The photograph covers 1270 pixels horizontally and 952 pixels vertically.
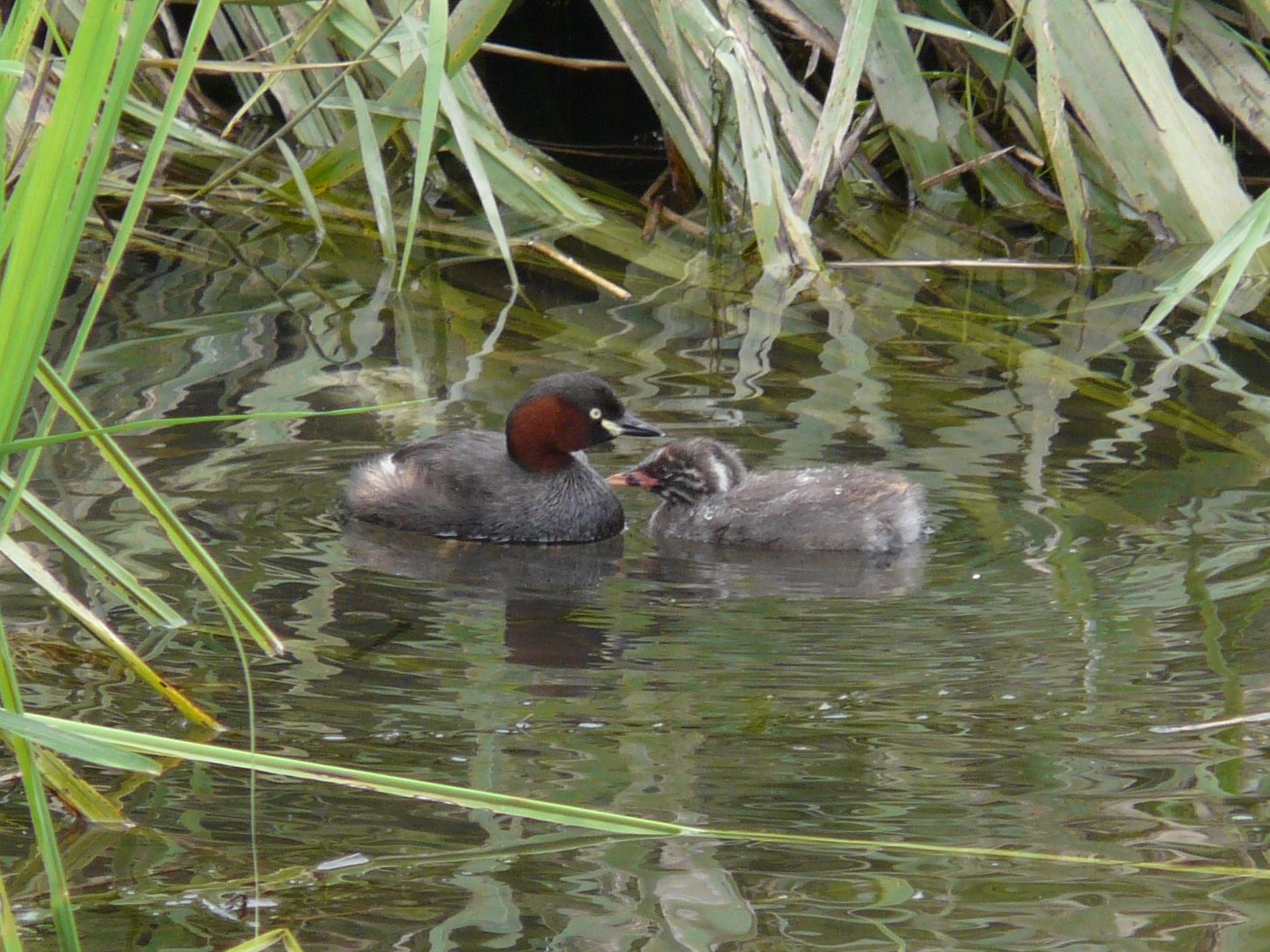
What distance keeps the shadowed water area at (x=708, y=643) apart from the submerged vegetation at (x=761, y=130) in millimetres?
436

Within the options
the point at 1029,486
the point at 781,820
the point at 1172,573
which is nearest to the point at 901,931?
the point at 781,820

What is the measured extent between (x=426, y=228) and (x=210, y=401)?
103 inches

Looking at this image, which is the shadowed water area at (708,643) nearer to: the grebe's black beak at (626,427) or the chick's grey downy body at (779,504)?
the chick's grey downy body at (779,504)

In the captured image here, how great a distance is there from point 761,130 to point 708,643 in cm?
300

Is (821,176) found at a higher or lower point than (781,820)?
higher

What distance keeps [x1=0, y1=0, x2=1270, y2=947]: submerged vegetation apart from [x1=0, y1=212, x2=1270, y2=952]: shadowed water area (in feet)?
1.43

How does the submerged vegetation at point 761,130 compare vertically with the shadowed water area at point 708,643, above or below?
above

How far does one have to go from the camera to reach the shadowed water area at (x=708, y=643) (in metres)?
2.63

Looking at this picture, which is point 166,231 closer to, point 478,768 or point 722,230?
point 722,230

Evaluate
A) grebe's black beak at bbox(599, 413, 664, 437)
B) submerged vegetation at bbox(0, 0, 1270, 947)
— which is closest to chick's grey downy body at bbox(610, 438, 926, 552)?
grebe's black beak at bbox(599, 413, 664, 437)

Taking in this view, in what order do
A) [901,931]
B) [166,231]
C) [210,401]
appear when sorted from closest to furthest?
[901,931] < [210,401] < [166,231]

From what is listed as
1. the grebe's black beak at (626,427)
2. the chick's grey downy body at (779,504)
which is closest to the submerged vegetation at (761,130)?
the grebe's black beak at (626,427)

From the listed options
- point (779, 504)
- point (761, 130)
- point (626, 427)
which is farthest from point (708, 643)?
point (761, 130)

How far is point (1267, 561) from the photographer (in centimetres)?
446
